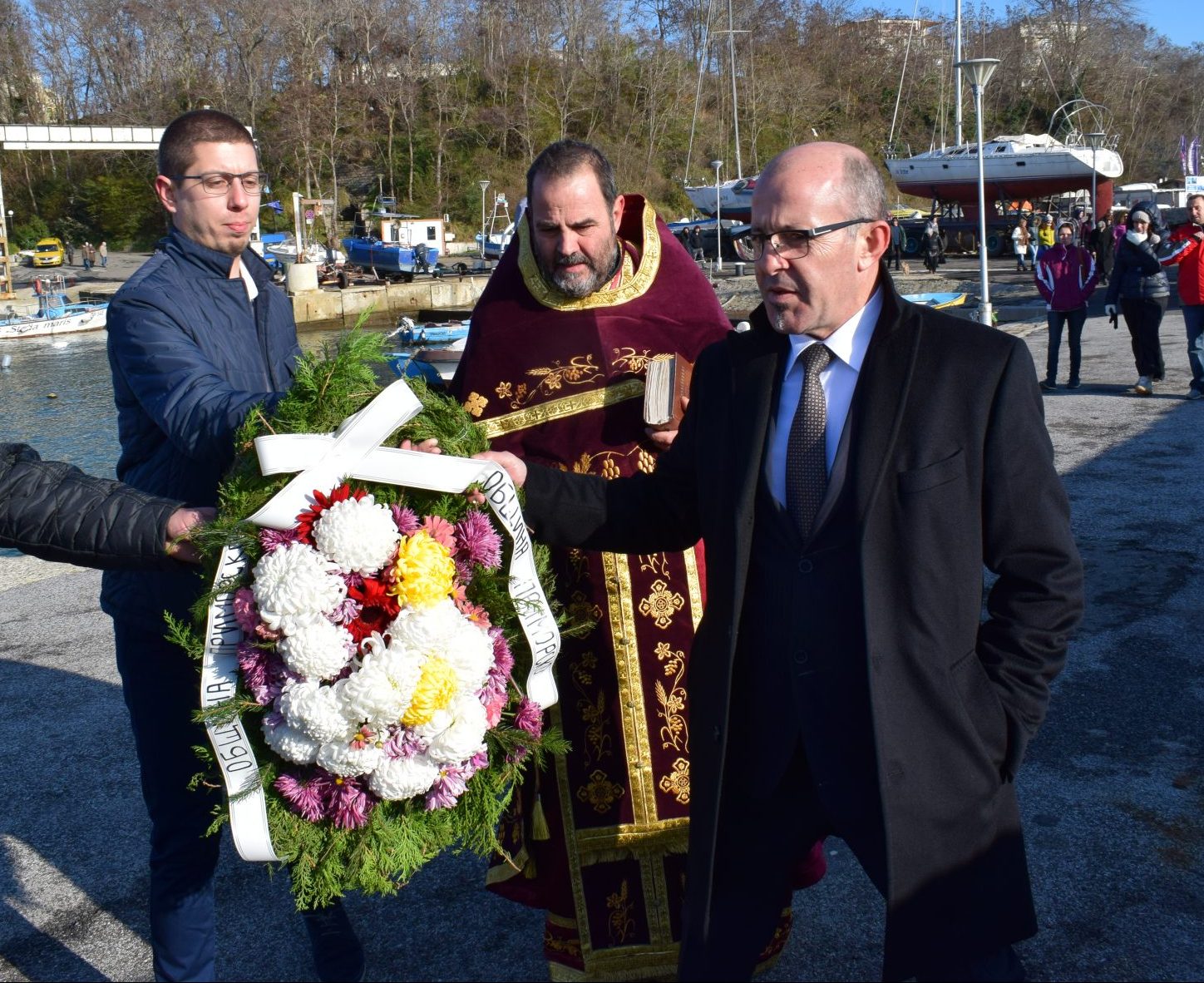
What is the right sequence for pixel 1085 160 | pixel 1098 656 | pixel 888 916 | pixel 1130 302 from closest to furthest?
pixel 888 916, pixel 1098 656, pixel 1130 302, pixel 1085 160

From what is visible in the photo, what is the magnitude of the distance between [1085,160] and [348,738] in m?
49.4

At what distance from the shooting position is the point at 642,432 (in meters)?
3.67

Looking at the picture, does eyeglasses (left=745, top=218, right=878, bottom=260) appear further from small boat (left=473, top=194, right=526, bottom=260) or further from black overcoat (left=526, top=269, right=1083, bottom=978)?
small boat (left=473, top=194, right=526, bottom=260)

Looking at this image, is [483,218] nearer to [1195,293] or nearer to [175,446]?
[1195,293]

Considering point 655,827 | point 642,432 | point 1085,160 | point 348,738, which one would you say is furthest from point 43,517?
point 1085,160

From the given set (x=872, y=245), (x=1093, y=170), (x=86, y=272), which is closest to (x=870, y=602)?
(x=872, y=245)

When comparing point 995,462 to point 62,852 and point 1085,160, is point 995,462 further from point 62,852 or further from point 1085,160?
point 1085,160

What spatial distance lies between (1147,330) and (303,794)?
42.0 feet

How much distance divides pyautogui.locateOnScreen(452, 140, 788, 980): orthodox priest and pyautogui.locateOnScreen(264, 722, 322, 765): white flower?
1.15 meters

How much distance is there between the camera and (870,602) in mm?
2416

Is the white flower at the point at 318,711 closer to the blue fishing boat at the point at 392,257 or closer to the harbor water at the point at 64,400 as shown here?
the harbor water at the point at 64,400

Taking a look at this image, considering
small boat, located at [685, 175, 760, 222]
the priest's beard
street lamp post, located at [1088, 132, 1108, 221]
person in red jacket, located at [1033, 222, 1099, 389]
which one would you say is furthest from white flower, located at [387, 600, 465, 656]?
small boat, located at [685, 175, 760, 222]

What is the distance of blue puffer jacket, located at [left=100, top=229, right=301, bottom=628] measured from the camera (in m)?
2.93

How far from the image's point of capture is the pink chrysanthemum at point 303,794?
8.75ft
